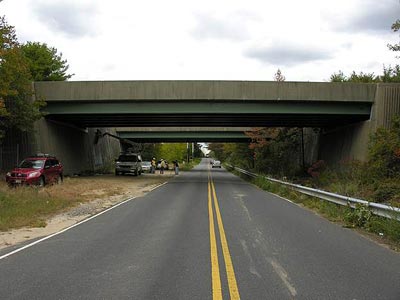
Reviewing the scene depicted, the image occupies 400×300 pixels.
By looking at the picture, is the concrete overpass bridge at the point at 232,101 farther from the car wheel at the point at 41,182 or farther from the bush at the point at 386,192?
the bush at the point at 386,192

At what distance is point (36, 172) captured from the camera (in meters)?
22.4

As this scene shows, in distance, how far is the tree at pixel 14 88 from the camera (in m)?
23.8

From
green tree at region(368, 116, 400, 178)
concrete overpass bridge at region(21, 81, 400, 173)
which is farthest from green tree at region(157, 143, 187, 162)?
green tree at region(368, 116, 400, 178)

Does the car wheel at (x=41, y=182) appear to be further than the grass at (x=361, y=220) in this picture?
Yes

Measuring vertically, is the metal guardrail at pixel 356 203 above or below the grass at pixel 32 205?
above

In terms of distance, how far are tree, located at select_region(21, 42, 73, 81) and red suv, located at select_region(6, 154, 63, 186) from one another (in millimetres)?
27465

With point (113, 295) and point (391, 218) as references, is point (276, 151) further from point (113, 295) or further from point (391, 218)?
point (113, 295)

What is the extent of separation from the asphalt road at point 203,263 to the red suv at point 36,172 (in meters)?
11.1

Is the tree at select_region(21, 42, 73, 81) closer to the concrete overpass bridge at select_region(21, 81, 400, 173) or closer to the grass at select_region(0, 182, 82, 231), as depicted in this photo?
the concrete overpass bridge at select_region(21, 81, 400, 173)

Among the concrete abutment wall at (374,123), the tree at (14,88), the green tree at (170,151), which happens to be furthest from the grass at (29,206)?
the green tree at (170,151)

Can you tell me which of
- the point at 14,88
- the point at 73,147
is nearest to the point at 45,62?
the point at 73,147

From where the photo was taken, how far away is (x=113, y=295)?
557 centimetres

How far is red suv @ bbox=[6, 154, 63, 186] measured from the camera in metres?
21.6

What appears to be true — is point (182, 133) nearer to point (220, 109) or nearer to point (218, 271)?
point (220, 109)
